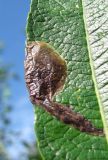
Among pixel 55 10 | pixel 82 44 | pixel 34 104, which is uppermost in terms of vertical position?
pixel 55 10

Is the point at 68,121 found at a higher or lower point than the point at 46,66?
lower

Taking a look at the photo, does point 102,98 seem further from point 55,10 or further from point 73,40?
point 55,10

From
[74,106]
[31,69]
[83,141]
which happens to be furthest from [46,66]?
[83,141]

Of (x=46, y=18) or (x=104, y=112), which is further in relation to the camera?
(x=46, y=18)
